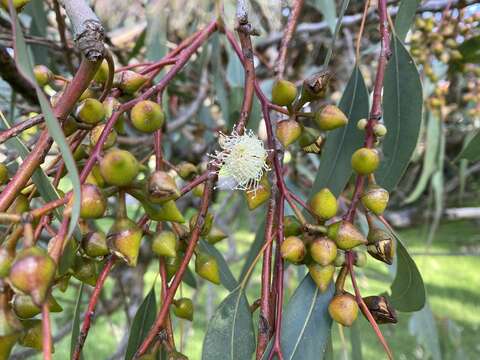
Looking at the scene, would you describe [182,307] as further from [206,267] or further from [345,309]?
[345,309]

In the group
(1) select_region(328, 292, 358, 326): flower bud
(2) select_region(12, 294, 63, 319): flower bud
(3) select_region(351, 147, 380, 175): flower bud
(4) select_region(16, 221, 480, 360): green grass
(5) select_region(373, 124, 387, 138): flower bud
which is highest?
(5) select_region(373, 124, 387, 138): flower bud

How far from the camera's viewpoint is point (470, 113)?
1718 mm

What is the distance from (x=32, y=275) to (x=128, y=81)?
0.32 metres

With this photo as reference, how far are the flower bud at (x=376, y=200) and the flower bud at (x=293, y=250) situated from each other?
0.10 m

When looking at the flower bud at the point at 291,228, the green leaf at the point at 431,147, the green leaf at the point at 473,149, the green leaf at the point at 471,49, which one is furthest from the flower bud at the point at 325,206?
the green leaf at the point at 431,147

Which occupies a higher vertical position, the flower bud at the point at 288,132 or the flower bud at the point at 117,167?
the flower bud at the point at 117,167

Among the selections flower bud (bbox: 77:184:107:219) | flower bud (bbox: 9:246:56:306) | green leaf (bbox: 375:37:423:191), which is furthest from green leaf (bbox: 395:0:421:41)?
flower bud (bbox: 9:246:56:306)

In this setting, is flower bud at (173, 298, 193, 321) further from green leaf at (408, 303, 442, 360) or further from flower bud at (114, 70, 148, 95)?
green leaf at (408, 303, 442, 360)

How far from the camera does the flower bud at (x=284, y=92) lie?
66cm

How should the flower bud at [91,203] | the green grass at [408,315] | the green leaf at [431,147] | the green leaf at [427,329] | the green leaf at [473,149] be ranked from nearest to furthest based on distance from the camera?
the flower bud at [91,203], the green leaf at [473,149], the green leaf at [427,329], the green leaf at [431,147], the green grass at [408,315]

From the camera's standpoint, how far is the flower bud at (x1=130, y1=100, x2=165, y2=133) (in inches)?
22.8

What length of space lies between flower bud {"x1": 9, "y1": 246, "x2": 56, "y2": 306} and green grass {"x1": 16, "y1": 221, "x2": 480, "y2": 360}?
141 cm

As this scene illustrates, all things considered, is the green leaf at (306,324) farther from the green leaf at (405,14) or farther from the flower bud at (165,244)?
the green leaf at (405,14)

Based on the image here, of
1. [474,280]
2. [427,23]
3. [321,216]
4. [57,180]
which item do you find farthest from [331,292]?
[474,280]
